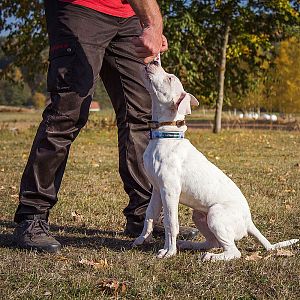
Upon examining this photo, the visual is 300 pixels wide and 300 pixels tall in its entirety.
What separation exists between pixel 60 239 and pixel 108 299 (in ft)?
5.39

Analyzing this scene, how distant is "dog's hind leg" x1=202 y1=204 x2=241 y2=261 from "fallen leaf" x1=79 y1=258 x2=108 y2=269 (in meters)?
0.66

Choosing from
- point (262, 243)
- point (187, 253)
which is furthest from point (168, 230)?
point (262, 243)

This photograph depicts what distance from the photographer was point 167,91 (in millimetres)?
4219

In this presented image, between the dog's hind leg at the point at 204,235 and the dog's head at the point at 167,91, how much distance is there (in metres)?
0.76

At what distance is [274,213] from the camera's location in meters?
5.79

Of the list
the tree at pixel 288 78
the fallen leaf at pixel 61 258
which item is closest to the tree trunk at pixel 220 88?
the tree at pixel 288 78

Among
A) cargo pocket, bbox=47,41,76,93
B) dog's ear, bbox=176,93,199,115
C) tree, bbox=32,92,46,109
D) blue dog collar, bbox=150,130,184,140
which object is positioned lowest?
tree, bbox=32,92,46,109

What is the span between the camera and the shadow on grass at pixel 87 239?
4418 mm

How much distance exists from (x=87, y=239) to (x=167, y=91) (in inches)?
53.4

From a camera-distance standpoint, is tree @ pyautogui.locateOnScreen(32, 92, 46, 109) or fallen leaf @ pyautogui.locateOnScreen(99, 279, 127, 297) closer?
fallen leaf @ pyautogui.locateOnScreen(99, 279, 127, 297)

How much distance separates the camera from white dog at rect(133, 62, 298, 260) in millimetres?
3969

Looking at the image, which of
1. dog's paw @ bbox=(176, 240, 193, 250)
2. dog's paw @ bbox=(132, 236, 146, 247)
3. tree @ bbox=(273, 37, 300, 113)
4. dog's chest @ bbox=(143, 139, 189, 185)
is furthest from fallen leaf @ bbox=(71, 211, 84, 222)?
tree @ bbox=(273, 37, 300, 113)

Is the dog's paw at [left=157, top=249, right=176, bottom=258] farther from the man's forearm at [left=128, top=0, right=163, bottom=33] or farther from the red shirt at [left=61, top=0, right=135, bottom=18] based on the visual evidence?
the red shirt at [left=61, top=0, right=135, bottom=18]

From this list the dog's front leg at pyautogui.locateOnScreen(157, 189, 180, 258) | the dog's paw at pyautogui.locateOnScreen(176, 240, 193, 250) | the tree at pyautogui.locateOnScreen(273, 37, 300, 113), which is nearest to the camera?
the dog's front leg at pyautogui.locateOnScreen(157, 189, 180, 258)
